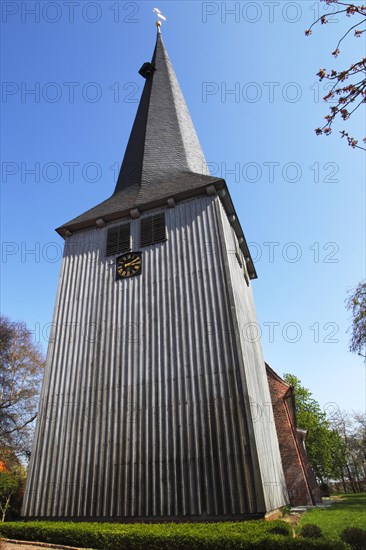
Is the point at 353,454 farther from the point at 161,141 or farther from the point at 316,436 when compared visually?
the point at 161,141

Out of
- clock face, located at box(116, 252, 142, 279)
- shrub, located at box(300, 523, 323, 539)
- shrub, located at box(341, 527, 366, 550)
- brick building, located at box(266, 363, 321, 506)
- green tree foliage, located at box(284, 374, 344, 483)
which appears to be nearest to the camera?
shrub, located at box(341, 527, 366, 550)

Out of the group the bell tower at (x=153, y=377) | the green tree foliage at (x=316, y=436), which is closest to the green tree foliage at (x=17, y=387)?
the bell tower at (x=153, y=377)

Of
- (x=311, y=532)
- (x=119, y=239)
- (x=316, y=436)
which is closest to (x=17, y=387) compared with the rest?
(x=119, y=239)

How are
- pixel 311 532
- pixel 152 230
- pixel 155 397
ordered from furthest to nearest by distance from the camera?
pixel 152 230 < pixel 155 397 < pixel 311 532

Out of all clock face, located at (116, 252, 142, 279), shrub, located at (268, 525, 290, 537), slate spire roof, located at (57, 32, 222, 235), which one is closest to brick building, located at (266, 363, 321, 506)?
clock face, located at (116, 252, 142, 279)

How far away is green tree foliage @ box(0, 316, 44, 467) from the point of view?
19672 mm

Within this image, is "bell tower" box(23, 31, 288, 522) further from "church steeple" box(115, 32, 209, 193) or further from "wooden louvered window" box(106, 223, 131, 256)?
"church steeple" box(115, 32, 209, 193)

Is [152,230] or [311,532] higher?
[152,230]

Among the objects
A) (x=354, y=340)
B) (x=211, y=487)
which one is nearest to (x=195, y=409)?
(x=211, y=487)

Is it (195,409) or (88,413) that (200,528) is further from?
(88,413)

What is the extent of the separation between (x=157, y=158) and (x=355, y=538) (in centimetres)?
1374

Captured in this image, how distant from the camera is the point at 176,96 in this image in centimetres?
1838

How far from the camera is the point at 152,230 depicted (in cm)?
1234

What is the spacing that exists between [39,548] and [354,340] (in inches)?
536
